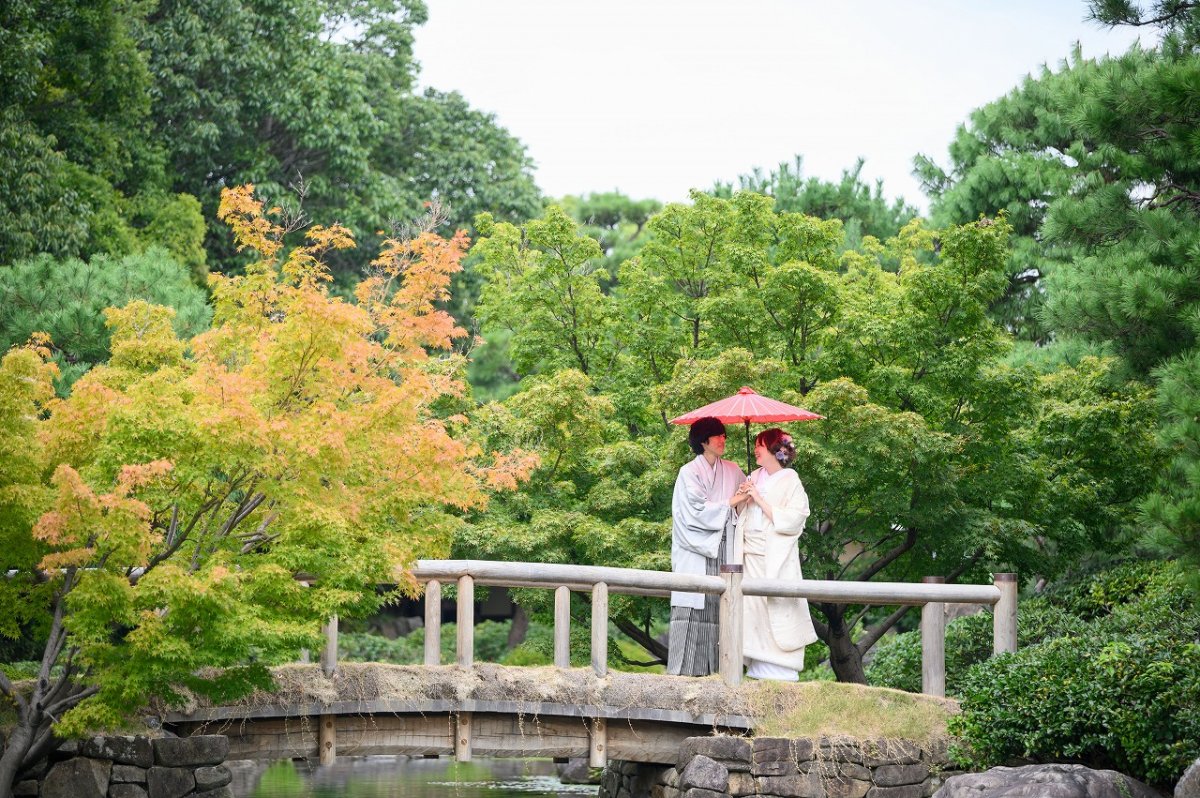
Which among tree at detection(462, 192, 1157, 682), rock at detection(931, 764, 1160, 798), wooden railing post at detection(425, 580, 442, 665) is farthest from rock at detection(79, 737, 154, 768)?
rock at detection(931, 764, 1160, 798)

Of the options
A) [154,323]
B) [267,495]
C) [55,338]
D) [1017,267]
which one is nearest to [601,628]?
[267,495]

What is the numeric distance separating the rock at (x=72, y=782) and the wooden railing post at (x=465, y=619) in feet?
8.22

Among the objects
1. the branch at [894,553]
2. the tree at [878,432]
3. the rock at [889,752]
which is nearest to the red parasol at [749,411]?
the tree at [878,432]

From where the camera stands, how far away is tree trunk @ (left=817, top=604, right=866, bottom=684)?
13.6 meters

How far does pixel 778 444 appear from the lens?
10.8 m

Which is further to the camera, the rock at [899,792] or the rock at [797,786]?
the rock at [899,792]

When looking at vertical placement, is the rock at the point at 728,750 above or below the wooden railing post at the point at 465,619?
below

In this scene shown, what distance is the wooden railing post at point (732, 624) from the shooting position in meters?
10.1

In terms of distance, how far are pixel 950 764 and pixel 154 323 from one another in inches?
248

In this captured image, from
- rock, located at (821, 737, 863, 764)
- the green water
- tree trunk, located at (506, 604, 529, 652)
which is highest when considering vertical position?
rock, located at (821, 737, 863, 764)

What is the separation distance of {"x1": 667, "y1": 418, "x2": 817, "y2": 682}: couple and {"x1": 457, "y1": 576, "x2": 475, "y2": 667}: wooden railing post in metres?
1.48

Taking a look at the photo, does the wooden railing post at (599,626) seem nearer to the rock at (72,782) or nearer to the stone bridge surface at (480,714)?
the stone bridge surface at (480,714)

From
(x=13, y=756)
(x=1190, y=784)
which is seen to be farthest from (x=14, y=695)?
(x=1190, y=784)

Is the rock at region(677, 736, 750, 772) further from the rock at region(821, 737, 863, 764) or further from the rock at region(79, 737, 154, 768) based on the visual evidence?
the rock at region(79, 737, 154, 768)
